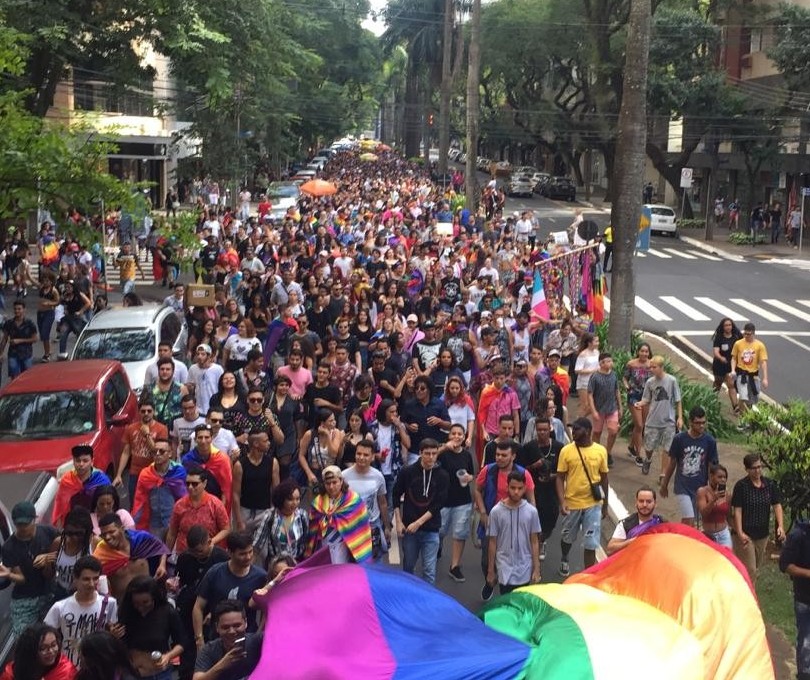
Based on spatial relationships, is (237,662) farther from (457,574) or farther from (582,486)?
(582,486)

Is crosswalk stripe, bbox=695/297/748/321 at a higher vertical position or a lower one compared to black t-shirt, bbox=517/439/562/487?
lower

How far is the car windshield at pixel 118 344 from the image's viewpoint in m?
14.9

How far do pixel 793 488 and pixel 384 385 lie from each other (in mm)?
4487

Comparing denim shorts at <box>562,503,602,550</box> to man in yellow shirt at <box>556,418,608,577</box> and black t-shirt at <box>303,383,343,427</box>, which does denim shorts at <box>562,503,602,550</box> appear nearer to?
man in yellow shirt at <box>556,418,608,577</box>

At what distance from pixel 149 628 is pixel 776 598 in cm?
565

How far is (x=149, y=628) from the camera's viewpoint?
658cm

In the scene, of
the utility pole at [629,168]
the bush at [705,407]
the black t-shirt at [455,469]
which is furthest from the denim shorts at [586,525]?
the utility pole at [629,168]

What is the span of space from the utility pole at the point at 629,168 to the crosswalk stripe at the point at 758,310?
29.6 feet

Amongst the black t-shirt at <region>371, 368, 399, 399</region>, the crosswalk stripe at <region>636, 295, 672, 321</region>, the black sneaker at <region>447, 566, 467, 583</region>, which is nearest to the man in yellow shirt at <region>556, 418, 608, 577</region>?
the black sneaker at <region>447, 566, 467, 583</region>

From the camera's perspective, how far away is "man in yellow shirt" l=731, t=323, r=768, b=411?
15.6 meters

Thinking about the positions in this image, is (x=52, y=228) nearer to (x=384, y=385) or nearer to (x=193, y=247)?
(x=193, y=247)

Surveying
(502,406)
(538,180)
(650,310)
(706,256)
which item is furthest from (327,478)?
(538,180)

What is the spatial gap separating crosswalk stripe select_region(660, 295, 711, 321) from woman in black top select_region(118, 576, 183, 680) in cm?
2132

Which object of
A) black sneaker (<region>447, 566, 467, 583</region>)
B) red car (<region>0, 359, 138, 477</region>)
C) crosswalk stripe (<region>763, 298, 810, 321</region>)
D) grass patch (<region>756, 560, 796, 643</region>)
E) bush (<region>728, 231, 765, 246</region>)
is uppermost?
red car (<region>0, 359, 138, 477</region>)
